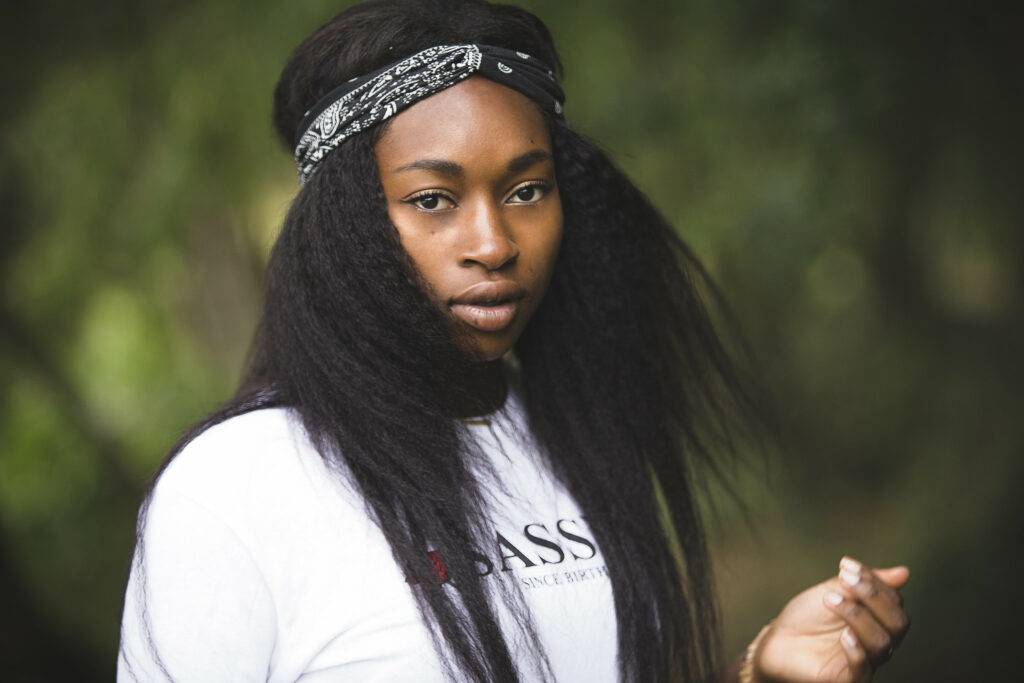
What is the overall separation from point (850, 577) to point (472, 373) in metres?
0.69

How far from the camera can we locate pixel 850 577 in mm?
1554

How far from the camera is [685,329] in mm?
2217

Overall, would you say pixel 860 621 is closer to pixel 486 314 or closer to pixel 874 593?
pixel 874 593

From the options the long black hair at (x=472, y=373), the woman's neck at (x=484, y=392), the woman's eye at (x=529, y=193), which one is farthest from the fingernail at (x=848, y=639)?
the woman's eye at (x=529, y=193)

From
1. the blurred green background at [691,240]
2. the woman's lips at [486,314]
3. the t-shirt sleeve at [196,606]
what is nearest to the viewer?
the t-shirt sleeve at [196,606]

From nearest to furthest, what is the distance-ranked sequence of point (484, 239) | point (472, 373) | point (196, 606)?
point (196, 606), point (484, 239), point (472, 373)

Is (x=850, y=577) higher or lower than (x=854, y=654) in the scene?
higher

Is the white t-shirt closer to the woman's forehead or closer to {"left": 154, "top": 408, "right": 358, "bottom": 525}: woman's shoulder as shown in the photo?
{"left": 154, "top": 408, "right": 358, "bottom": 525}: woman's shoulder

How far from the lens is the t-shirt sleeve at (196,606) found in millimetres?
1418

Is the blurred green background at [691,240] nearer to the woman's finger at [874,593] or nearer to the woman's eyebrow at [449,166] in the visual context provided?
the woman's finger at [874,593]

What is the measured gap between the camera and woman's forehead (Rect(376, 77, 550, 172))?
1.63m

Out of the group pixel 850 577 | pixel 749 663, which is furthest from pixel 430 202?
pixel 749 663

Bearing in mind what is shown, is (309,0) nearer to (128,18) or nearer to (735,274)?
(128,18)

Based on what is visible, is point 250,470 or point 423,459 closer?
point 250,470
